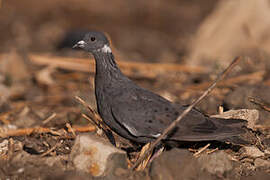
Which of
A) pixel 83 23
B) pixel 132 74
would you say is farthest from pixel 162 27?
pixel 132 74

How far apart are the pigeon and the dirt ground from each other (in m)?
0.28

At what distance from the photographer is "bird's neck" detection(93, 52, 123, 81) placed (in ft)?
14.8

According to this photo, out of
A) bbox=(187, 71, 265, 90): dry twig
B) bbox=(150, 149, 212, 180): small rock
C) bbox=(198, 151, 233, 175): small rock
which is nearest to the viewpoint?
bbox=(150, 149, 212, 180): small rock

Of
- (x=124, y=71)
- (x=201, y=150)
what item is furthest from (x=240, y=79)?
(x=201, y=150)

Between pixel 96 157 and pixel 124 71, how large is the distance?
5.02m

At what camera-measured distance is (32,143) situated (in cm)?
463

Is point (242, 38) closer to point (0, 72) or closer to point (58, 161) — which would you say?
point (0, 72)

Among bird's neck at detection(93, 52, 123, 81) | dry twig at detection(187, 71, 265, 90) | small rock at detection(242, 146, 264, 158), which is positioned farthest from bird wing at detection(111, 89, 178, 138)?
dry twig at detection(187, 71, 265, 90)

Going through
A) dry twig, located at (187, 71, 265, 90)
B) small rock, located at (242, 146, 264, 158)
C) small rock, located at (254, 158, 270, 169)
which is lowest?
small rock, located at (254, 158, 270, 169)

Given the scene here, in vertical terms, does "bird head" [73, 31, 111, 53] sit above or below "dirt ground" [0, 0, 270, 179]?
above

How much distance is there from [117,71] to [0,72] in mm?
4776

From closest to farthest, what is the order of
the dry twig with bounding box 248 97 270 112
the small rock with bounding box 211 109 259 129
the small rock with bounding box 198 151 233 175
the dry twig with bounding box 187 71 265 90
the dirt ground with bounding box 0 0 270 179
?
the small rock with bounding box 198 151 233 175
the dirt ground with bounding box 0 0 270 179
the small rock with bounding box 211 109 259 129
the dry twig with bounding box 248 97 270 112
the dry twig with bounding box 187 71 265 90

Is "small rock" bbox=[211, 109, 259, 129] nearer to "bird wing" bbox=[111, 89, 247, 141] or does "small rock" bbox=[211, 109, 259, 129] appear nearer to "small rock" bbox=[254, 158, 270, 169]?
"bird wing" bbox=[111, 89, 247, 141]

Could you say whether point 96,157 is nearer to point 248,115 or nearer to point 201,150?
point 201,150
